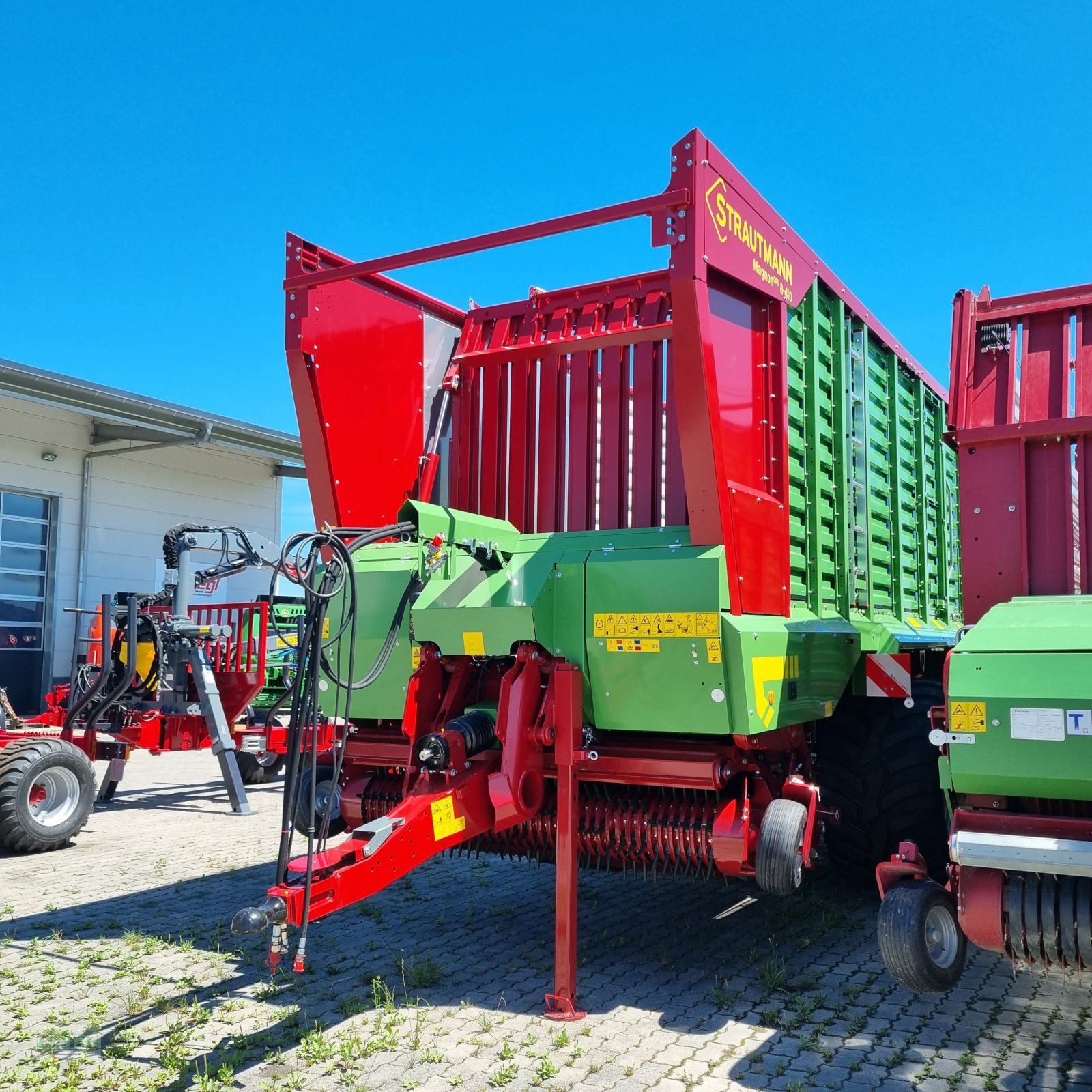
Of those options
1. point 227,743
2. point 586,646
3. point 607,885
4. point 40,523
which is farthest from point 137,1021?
point 40,523

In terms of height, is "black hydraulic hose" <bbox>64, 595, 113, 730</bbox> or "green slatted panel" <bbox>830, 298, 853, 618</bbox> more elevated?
"green slatted panel" <bbox>830, 298, 853, 618</bbox>

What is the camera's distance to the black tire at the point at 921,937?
328 cm

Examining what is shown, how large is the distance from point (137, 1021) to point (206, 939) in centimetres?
110

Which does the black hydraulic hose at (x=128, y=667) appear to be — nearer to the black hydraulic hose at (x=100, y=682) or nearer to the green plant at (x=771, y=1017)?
the black hydraulic hose at (x=100, y=682)

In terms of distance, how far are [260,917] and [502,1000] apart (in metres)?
1.36

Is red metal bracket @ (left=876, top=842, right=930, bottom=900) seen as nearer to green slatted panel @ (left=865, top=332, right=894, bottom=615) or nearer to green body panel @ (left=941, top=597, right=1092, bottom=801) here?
green body panel @ (left=941, top=597, right=1092, bottom=801)

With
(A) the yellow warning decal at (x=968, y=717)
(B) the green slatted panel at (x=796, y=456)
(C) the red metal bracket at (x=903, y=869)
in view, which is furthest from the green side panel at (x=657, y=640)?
(A) the yellow warning decal at (x=968, y=717)

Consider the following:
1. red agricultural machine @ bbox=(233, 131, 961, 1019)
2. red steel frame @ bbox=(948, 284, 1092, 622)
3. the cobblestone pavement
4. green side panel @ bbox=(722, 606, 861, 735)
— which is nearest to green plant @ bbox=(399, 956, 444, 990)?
the cobblestone pavement

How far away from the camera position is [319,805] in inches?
199

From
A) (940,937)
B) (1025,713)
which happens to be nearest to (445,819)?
(940,937)

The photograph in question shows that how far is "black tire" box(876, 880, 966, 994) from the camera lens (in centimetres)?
328

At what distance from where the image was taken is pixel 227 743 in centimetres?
858

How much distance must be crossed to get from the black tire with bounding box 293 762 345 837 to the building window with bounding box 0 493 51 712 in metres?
10.6

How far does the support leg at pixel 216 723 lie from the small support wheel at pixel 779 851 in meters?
5.62
